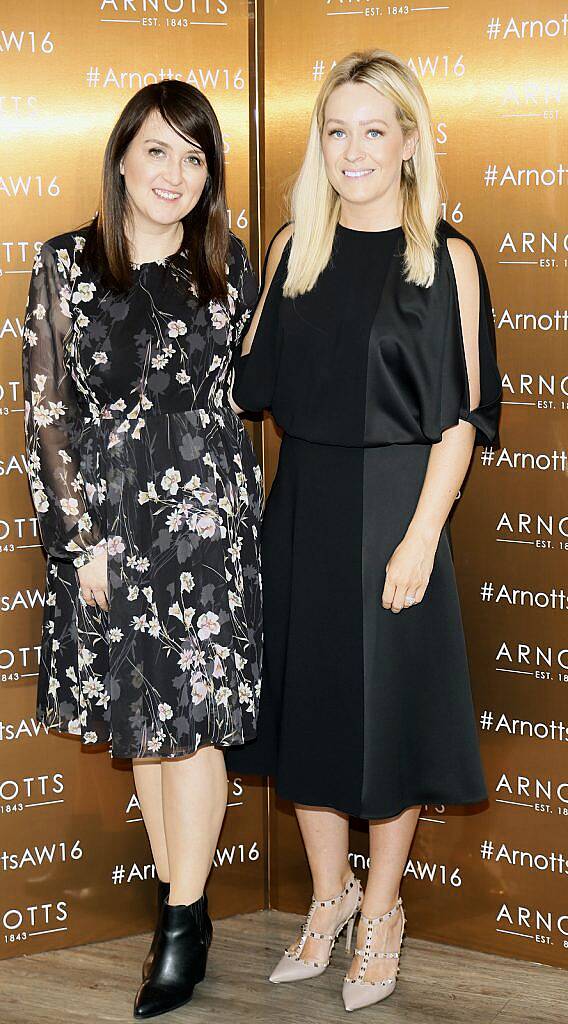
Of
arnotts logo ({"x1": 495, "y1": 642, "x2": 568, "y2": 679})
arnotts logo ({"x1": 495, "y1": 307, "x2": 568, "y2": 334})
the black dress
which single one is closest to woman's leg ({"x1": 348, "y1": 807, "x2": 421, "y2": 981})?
the black dress

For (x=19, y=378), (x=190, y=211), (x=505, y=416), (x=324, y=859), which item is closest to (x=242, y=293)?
(x=190, y=211)

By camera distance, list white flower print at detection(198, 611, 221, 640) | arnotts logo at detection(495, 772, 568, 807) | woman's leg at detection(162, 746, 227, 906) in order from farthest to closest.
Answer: arnotts logo at detection(495, 772, 568, 807) → woman's leg at detection(162, 746, 227, 906) → white flower print at detection(198, 611, 221, 640)

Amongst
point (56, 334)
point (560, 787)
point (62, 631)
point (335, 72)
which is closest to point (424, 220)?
point (335, 72)

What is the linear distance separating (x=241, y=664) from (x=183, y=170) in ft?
3.09

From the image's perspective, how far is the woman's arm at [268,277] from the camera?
250 centimetres

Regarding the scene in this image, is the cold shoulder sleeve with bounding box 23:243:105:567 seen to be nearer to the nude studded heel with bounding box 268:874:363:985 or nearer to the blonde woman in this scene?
the blonde woman

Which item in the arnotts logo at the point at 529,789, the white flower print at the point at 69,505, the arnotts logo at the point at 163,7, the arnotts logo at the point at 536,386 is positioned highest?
the arnotts logo at the point at 163,7

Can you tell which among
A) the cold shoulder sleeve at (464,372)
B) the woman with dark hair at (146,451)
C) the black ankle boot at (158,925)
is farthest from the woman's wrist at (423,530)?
the black ankle boot at (158,925)

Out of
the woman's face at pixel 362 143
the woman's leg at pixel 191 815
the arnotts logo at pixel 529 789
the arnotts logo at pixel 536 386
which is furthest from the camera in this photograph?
the arnotts logo at pixel 529 789

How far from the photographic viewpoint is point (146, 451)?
2334mm

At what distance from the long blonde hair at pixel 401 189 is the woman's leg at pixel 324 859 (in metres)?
1.09

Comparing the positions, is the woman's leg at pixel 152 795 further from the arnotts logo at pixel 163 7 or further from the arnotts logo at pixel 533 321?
the arnotts logo at pixel 163 7

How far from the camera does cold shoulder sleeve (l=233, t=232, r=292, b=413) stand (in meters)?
2.46

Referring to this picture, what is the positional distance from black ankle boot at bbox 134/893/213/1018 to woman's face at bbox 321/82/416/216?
4.79 ft
